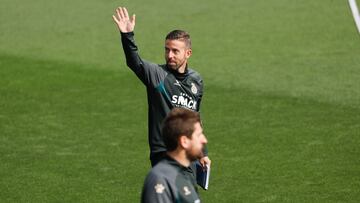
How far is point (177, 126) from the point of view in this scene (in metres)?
6.20

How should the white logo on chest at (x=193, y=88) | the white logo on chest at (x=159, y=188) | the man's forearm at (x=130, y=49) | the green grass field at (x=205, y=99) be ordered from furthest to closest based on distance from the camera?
1. the green grass field at (x=205, y=99)
2. the white logo on chest at (x=193, y=88)
3. the man's forearm at (x=130, y=49)
4. the white logo on chest at (x=159, y=188)

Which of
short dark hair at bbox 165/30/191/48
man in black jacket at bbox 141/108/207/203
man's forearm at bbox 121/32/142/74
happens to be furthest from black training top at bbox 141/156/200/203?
short dark hair at bbox 165/30/191/48

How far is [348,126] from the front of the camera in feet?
46.3

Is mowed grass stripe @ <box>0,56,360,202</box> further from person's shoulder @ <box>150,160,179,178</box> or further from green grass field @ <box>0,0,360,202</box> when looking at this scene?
person's shoulder @ <box>150,160,179,178</box>

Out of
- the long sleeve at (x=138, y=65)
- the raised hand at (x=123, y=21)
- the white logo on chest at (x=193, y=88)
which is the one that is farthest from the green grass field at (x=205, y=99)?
the raised hand at (x=123, y=21)

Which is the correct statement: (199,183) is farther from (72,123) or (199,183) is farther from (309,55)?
(309,55)

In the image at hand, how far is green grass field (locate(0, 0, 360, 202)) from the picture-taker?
11.9 m

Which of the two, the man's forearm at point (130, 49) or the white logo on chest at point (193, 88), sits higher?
the man's forearm at point (130, 49)

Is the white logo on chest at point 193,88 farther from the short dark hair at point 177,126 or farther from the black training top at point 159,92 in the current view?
the short dark hair at point 177,126

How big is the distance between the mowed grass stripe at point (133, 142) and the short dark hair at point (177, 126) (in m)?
4.97

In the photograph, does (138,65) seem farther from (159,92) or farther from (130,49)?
(159,92)

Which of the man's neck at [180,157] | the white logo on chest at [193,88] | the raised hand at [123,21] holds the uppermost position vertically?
the raised hand at [123,21]

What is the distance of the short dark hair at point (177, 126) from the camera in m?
6.19

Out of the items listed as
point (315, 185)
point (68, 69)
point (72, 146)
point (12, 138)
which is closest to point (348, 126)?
point (315, 185)
